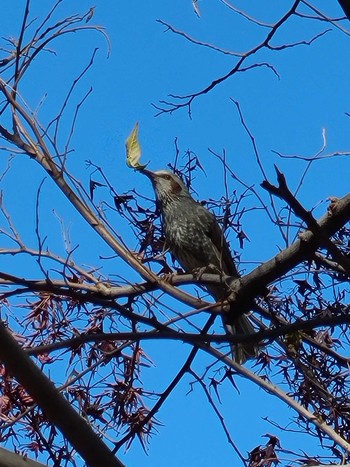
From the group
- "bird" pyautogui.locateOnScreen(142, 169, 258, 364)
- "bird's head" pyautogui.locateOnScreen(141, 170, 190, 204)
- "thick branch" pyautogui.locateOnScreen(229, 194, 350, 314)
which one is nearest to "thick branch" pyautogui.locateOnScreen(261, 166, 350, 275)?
"thick branch" pyautogui.locateOnScreen(229, 194, 350, 314)

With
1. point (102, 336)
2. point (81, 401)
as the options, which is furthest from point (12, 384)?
point (102, 336)

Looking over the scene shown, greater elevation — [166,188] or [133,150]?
[166,188]

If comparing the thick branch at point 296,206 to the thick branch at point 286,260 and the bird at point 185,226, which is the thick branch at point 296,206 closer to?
the thick branch at point 286,260

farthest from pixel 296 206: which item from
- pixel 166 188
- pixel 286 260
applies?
pixel 166 188

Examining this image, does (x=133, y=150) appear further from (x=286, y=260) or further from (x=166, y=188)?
(x=166, y=188)

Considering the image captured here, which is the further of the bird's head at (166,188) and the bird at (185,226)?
the bird's head at (166,188)

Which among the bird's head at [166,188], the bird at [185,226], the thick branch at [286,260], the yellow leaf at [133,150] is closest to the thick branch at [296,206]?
the thick branch at [286,260]

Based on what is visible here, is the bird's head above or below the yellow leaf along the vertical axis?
above

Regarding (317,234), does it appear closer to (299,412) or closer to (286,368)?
(299,412)

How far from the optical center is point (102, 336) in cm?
293

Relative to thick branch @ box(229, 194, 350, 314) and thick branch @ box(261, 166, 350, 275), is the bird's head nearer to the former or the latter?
thick branch @ box(229, 194, 350, 314)

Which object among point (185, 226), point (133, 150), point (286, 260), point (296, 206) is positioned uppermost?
point (185, 226)

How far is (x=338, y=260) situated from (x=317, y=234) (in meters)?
0.13

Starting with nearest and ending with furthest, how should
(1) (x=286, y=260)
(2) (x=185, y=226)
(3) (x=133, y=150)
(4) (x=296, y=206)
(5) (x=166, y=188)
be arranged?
(4) (x=296, y=206) → (1) (x=286, y=260) → (3) (x=133, y=150) → (2) (x=185, y=226) → (5) (x=166, y=188)
